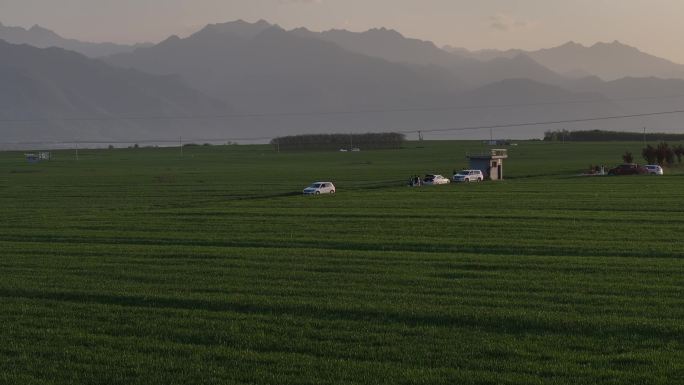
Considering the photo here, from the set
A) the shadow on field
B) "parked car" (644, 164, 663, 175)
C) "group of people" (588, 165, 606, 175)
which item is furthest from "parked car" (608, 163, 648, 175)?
the shadow on field

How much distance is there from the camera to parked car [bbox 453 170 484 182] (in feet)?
230

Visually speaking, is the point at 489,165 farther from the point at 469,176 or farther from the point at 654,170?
the point at 654,170

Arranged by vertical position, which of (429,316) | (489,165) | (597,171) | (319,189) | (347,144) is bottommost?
(429,316)

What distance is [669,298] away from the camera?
59.6 ft

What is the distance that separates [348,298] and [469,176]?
53056mm

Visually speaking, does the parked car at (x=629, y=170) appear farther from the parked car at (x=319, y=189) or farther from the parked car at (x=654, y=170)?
the parked car at (x=319, y=189)

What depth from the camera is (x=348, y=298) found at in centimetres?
1878

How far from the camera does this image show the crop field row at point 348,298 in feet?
45.3

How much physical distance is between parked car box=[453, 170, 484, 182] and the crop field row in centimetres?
2989

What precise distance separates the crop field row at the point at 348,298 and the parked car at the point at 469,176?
29.9m

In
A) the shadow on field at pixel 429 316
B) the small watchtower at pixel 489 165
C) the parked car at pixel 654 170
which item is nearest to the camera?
the shadow on field at pixel 429 316

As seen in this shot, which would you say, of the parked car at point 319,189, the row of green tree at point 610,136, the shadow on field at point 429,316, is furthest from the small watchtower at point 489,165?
the row of green tree at point 610,136

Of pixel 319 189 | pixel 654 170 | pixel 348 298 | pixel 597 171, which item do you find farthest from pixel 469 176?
pixel 348 298

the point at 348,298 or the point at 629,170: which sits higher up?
the point at 629,170
